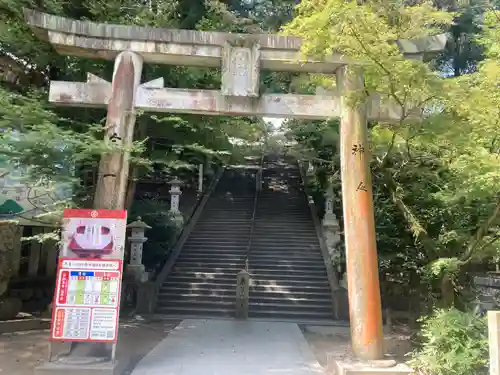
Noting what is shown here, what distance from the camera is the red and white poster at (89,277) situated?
5926mm

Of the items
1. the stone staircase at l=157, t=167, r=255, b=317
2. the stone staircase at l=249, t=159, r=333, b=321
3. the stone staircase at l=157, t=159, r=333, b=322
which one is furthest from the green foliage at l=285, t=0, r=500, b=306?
the stone staircase at l=157, t=167, r=255, b=317

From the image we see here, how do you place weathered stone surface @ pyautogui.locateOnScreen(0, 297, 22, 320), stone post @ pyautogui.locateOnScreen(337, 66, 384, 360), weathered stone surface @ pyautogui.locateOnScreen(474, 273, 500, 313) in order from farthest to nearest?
weathered stone surface @ pyautogui.locateOnScreen(0, 297, 22, 320) < weathered stone surface @ pyautogui.locateOnScreen(474, 273, 500, 313) < stone post @ pyautogui.locateOnScreen(337, 66, 384, 360)

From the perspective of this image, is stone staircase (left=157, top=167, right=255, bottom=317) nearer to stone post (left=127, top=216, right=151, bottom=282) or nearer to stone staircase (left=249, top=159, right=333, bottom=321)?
stone staircase (left=249, top=159, right=333, bottom=321)

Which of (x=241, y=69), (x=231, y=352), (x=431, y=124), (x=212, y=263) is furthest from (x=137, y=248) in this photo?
(x=431, y=124)

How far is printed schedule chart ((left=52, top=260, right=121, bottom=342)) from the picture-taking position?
5910 millimetres

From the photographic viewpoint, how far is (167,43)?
684 cm

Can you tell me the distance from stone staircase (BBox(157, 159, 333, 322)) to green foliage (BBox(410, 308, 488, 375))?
5773 mm

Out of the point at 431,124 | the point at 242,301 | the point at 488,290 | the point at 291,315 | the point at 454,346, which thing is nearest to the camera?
the point at 454,346

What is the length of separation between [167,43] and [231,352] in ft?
17.1

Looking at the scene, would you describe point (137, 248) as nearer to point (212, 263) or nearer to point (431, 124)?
point (212, 263)

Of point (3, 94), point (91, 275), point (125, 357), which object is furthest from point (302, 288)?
point (3, 94)

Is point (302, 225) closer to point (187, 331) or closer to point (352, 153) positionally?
point (187, 331)

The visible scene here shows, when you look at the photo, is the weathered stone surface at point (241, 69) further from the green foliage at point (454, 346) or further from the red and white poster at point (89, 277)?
the green foliage at point (454, 346)

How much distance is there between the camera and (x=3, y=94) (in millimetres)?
6598
